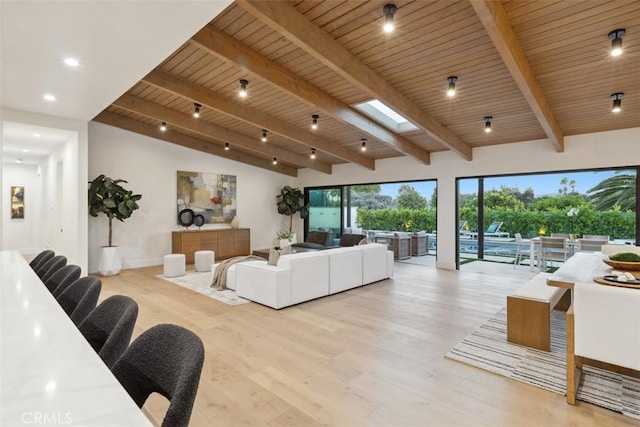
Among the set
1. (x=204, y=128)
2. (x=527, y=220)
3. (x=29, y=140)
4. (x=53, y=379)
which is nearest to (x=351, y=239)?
(x=204, y=128)

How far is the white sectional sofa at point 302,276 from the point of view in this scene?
14.5 feet

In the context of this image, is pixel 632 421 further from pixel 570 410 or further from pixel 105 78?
pixel 105 78

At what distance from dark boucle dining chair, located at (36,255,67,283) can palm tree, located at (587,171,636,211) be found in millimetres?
9007

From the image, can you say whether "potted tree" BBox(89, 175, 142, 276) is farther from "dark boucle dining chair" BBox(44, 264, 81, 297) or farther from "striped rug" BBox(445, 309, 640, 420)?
"striped rug" BBox(445, 309, 640, 420)

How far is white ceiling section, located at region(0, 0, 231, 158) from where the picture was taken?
2518mm

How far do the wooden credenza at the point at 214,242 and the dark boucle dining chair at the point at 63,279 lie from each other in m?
5.32

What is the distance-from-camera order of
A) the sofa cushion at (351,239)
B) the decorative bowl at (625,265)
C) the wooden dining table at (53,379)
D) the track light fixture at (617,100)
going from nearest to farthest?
the wooden dining table at (53,379)
the decorative bowl at (625,265)
the track light fixture at (617,100)
the sofa cushion at (351,239)

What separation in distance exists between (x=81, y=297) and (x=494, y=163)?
23.2 ft

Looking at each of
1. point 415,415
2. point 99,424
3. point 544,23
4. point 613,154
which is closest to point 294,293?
point 415,415

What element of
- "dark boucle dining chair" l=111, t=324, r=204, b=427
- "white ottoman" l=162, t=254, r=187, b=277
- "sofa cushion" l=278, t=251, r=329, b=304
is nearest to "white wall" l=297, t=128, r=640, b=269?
"sofa cushion" l=278, t=251, r=329, b=304

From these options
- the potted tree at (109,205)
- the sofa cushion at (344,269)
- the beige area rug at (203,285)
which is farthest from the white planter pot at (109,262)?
the sofa cushion at (344,269)

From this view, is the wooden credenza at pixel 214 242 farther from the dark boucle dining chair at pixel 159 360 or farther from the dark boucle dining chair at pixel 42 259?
the dark boucle dining chair at pixel 159 360

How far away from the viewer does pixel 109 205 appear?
641 cm

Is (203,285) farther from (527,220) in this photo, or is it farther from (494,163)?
(527,220)
